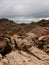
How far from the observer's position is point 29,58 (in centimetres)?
3353

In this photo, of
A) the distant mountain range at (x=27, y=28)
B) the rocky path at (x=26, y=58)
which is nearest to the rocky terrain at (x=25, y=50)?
the rocky path at (x=26, y=58)

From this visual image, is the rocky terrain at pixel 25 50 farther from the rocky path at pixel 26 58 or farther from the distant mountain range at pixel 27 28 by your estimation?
the distant mountain range at pixel 27 28

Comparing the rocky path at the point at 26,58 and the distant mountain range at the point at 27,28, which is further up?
the distant mountain range at the point at 27,28

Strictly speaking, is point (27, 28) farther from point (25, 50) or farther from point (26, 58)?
point (26, 58)

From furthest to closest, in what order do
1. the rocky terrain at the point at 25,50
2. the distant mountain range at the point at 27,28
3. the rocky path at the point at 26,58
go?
the distant mountain range at the point at 27,28
the rocky terrain at the point at 25,50
the rocky path at the point at 26,58

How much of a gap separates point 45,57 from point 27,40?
952 cm

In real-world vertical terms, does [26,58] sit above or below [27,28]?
below

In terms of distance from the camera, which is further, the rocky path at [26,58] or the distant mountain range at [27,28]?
the distant mountain range at [27,28]

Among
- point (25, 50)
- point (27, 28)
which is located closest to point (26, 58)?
point (25, 50)

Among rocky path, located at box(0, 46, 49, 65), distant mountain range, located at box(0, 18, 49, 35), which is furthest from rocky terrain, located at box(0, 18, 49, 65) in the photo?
distant mountain range, located at box(0, 18, 49, 35)

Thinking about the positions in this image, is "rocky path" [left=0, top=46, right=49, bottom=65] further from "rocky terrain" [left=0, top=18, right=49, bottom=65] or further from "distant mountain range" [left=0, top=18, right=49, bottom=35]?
"distant mountain range" [left=0, top=18, right=49, bottom=35]

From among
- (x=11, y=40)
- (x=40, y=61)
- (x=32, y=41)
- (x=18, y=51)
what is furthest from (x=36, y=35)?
(x=40, y=61)

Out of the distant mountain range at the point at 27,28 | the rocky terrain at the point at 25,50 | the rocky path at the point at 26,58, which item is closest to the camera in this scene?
the rocky path at the point at 26,58

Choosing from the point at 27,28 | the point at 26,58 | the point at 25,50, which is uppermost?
the point at 27,28
